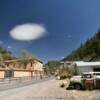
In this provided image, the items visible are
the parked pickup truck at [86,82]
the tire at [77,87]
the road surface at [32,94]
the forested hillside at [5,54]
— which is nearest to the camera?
the road surface at [32,94]

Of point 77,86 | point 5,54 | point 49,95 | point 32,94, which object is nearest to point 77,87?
point 77,86

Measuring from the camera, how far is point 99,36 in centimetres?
11631

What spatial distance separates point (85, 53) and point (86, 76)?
95.2 m

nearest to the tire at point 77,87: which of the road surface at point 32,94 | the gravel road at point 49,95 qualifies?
the road surface at point 32,94

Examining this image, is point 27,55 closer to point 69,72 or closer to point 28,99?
point 69,72

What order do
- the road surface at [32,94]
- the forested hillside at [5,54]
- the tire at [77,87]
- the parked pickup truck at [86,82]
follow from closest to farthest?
the road surface at [32,94]
the parked pickup truck at [86,82]
the tire at [77,87]
the forested hillside at [5,54]

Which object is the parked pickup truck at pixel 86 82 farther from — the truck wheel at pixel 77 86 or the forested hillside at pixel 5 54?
the forested hillside at pixel 5 54

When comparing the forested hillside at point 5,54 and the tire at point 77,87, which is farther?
the forested hillside at point 5,54

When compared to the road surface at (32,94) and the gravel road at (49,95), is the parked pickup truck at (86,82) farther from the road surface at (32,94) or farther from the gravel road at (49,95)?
the gravel road at (49,95)

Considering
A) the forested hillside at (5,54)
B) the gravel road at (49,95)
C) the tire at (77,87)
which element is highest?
the forested hillside at (5,54)

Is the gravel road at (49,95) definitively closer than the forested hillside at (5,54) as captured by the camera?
Yes

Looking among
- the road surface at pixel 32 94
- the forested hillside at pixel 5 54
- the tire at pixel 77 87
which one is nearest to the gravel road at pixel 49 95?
the road surface at pixel 32 94

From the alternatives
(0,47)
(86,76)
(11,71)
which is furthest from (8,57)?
(86,76)

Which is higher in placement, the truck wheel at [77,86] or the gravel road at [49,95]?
the truck wheel at [77,86]
